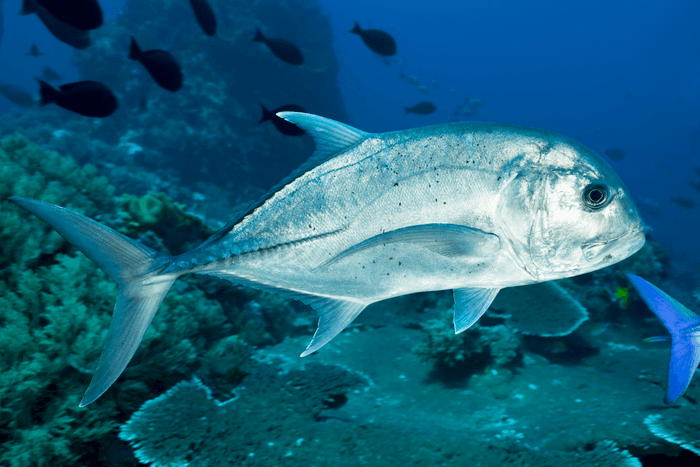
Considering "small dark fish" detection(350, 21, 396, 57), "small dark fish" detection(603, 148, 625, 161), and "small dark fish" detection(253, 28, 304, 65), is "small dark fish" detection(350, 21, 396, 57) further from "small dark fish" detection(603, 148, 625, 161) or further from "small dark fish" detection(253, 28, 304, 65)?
"small dark fish" detection(603, 148, 625, 161)

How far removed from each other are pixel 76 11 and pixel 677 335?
5.72m

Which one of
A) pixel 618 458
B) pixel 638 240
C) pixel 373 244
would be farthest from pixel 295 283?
pixel 618 458

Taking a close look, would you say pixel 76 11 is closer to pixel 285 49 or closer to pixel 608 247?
pixel 285 49

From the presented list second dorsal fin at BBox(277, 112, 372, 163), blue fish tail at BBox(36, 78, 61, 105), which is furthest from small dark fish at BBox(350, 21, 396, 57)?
second dorsal fin at BBox(277, 112, 372, 163)

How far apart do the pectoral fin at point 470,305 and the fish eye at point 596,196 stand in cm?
48

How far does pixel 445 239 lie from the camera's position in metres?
1.22

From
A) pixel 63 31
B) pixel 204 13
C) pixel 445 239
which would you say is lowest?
pixel 445 239

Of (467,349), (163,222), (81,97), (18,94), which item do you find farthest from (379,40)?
(18,94)

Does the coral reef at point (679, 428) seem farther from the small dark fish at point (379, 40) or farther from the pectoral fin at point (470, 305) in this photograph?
the small dark fish at point (379, 40)

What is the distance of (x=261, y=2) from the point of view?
788 inches

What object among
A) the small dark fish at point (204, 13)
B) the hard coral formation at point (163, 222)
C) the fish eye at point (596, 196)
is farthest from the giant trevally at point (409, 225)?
the small dark fish at point (204, 13)

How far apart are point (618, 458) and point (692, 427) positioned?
0.84 meters

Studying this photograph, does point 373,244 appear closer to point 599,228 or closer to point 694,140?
point 599,228

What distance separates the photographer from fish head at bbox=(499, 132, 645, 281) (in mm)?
1242
